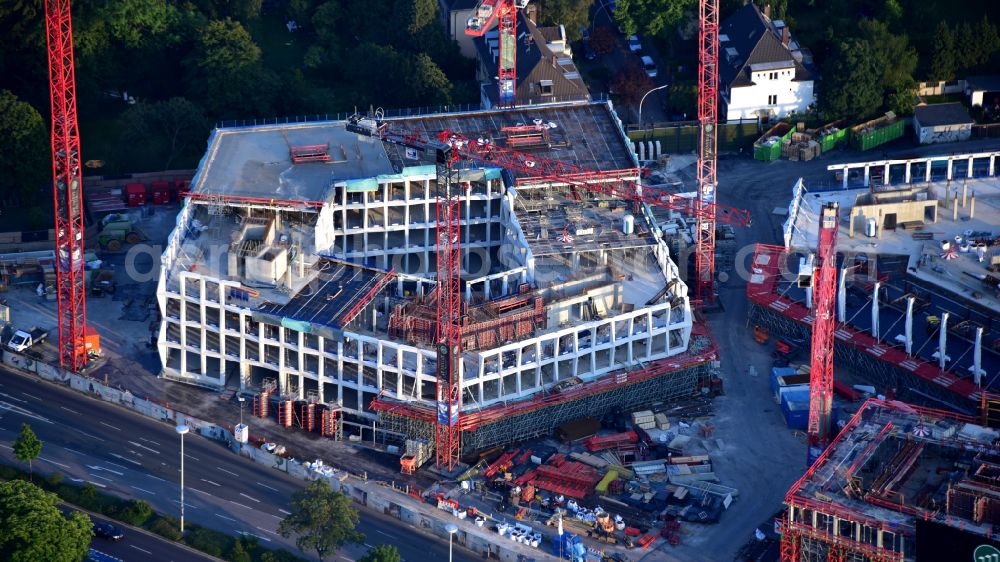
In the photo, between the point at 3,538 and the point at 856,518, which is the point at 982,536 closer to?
the point at 856,518

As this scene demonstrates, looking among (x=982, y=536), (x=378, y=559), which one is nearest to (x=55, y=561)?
(x=378, y=559)

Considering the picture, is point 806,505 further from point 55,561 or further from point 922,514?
point 55,561

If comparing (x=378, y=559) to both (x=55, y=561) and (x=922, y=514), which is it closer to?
(x=55, y=561)

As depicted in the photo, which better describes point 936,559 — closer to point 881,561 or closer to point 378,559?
point 881,561

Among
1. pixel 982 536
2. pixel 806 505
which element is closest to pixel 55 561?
pixel 806 505

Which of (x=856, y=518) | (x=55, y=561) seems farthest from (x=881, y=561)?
(x=55, y=561)

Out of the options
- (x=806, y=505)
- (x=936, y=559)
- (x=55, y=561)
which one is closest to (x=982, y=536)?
(x=936, y=559)
